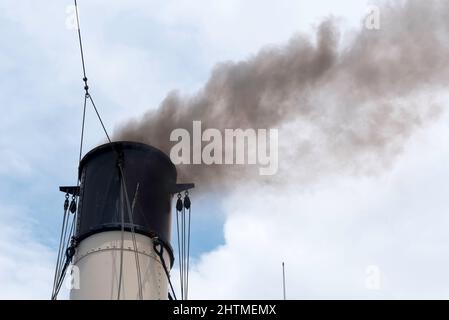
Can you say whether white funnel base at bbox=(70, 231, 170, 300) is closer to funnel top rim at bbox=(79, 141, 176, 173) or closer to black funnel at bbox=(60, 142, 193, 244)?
black funnel at bbox=(60, 142, 193, 244)

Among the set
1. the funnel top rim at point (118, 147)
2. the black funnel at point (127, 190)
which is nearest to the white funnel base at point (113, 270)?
the black funnel at point (127, 190)

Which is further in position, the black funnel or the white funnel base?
the black funnel

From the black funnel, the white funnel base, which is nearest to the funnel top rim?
the black funnel

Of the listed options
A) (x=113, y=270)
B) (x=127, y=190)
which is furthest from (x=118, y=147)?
(x=113, y=270)

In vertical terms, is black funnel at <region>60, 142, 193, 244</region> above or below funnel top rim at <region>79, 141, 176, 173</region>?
A: below

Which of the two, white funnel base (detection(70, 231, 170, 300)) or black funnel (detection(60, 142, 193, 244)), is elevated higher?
black funnel (detection(60, 142, 193, 244))

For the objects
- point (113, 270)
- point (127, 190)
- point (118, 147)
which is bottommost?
point (113, 270)

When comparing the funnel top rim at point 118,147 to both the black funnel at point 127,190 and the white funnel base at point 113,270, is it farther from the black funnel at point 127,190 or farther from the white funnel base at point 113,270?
the white funnel base at point 113,270

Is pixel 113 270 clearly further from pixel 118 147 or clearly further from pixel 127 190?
pixel 118 147

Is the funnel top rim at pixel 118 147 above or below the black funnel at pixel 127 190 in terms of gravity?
above

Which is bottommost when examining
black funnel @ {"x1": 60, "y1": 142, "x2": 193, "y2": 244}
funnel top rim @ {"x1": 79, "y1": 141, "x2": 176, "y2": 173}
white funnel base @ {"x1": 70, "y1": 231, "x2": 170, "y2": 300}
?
white funnel base @ {"x1": 70, "y1": 231, "x2": 170, "y2": 300}

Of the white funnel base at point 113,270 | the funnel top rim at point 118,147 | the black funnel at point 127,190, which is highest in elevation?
the funnel top rim at point 118,147
